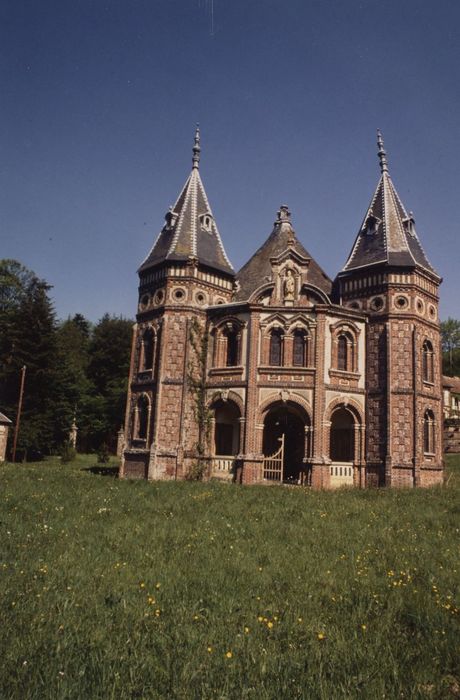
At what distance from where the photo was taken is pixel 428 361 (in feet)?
87.9

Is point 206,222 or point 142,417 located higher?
point 206,222

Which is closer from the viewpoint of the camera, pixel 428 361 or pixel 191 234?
pixel 428 361

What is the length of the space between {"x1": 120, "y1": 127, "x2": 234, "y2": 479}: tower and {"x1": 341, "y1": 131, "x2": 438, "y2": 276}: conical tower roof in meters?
7.23

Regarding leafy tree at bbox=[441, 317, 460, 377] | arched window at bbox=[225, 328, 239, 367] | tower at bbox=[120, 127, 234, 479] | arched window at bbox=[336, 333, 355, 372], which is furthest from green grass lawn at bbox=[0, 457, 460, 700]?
leafy tree at bbox=[441, 317, 460, 377]

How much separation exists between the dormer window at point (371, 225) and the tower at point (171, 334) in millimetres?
7833

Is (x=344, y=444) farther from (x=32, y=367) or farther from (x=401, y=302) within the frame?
(x=32, y=367)

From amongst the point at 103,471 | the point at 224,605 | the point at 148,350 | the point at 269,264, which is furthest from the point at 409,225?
the point at 224,605

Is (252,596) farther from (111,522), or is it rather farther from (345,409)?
(345,409)

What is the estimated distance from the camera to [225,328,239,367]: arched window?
26578 millimetres

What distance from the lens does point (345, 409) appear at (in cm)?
2559

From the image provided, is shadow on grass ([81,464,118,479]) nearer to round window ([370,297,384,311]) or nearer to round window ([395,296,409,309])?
round window ([370,297,384,311])

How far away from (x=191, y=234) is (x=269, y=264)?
4929 mm

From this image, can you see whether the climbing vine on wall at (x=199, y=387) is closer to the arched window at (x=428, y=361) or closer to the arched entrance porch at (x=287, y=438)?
the arched entrance porch at (x=287, y=438)

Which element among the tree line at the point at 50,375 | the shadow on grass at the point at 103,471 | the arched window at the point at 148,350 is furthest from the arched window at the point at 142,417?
the tree line at the point at 50,375
